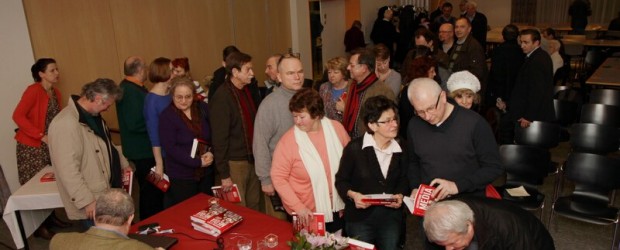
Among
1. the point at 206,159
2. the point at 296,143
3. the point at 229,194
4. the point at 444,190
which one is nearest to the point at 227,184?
the point at 229,194

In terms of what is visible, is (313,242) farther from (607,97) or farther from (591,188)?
(607,97)

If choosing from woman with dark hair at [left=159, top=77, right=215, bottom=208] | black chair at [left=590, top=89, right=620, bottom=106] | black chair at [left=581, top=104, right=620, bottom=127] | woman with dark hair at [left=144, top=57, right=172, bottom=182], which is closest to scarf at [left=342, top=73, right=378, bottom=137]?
woman with dark hair at [left=159, top=77, right=215, bottom=208]

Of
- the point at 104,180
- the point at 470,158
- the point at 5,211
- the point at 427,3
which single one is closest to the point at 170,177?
the point at 104,180

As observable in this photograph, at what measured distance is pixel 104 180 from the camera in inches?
126

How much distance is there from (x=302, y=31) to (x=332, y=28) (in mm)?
1782

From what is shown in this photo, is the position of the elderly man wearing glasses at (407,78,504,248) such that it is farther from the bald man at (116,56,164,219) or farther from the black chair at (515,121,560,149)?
the bald man at (116,56,164,219)

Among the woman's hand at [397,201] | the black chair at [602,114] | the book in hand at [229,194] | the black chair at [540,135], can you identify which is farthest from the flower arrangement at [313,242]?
the black chair at [602,114]

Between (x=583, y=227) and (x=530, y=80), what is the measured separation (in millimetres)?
1493

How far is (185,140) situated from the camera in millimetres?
3527

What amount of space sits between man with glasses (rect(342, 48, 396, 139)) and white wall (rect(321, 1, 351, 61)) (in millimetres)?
6209

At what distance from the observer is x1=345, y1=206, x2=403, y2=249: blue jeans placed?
2857 mm

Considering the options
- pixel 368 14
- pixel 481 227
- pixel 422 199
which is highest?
pixel 368 14

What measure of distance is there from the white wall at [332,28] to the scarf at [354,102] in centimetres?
619

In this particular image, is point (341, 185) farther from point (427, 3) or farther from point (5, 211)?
point (427, 3)
